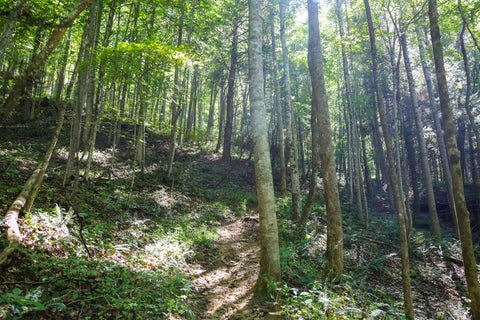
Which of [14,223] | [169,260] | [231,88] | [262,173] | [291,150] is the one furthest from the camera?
[231,88]

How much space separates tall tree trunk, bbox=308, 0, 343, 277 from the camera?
5.54m

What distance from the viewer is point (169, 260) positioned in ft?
18.1

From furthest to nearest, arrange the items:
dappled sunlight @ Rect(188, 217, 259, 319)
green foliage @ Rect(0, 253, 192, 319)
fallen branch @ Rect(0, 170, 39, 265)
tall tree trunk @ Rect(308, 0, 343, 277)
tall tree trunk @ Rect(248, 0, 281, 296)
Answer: tall tree trunk @ Rect(308, 0, 343, 277) → tall tree trunk @ Rect(248, 0, 281, 296) → dappled sunlight @ Rect(188, 217, 259, 319) → fallen branch @ Rect(0, 170, 39, 265) → green foliage @ Rect(0, 253, 192, 319)

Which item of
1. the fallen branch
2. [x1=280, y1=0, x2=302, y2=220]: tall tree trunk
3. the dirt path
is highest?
[x1=280, y1=0, x2=302, y2=220]: tall tree trunk

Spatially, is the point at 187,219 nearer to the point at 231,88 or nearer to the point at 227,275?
the point at 227,275

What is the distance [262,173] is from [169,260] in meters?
2.83

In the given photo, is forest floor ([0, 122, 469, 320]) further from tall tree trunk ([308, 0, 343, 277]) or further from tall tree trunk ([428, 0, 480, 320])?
tall tree trunk ([428, 0, 480, 320])

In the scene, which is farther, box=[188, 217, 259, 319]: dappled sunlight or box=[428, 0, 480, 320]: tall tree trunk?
box=[428, 0, 480, 320]: tall tree trunk

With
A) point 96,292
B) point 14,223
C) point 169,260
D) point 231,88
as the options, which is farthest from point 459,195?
point 231,88

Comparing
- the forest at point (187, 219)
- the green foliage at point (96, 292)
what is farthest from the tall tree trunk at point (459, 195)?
the green foliage at point (96, 292)

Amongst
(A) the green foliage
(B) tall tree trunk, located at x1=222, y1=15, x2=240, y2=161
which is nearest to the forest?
(A) the green foliage

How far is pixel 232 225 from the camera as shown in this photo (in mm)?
9992

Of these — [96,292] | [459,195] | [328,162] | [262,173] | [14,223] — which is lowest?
[96,292]

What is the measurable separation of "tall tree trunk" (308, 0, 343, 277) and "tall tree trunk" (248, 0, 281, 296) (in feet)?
5.15
